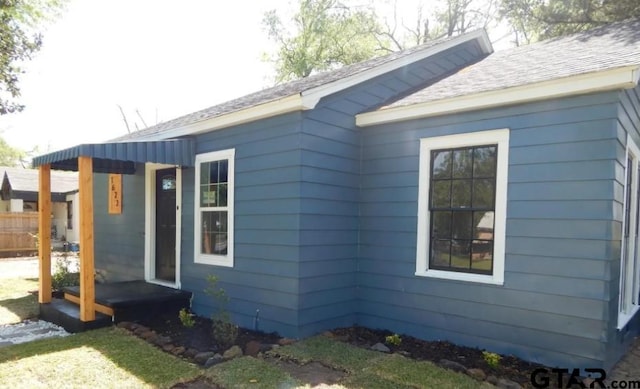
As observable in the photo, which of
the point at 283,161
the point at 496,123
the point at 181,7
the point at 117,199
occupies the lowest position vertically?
the point at 117,199

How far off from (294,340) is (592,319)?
9.60 feet

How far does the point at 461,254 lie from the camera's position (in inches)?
173

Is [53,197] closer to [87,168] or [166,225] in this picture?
[166,225]

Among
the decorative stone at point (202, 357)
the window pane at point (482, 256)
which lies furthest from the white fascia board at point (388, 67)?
the decorative stone at point (202, 357)

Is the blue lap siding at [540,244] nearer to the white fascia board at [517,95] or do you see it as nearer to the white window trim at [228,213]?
the white fascia board at [517,95]

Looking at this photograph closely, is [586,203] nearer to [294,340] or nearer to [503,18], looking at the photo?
[294,340]

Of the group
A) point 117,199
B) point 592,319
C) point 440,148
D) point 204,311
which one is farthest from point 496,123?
point 117,199

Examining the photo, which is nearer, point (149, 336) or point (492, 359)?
point (492, 359)

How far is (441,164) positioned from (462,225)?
732mm

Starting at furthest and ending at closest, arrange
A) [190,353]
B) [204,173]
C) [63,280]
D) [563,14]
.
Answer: [563,14] → [63,280] → [204,173] → [190,353]

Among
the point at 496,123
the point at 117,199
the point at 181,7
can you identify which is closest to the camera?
the point at 496,123

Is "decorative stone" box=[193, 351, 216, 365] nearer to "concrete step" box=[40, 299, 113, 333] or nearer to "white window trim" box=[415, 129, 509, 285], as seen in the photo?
"concrete step" box=[40, 299, 113, 333]

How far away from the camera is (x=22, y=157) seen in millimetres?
47531

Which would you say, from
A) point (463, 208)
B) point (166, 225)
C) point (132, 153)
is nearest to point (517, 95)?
point (463, 208)
